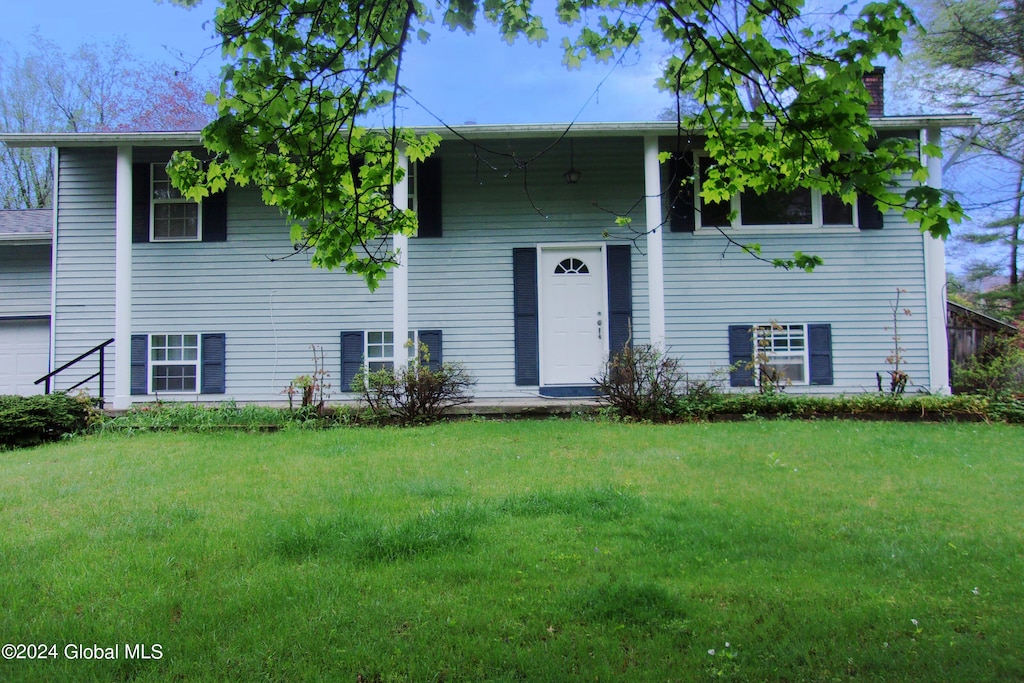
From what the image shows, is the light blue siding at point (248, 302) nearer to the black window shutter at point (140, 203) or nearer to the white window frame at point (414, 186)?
the black window shutter at point (140, 203)

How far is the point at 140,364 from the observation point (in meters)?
9.85

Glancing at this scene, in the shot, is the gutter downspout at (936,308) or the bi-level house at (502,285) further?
the bi-level house at (502,285)

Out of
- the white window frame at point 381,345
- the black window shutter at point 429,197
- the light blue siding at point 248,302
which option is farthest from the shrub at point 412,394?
the black window shutter at point 429,197

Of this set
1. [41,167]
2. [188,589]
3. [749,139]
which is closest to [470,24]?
[749,139]

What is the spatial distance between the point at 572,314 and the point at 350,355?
137 inches

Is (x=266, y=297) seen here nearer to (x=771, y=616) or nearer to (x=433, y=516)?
(x=433, y=516)

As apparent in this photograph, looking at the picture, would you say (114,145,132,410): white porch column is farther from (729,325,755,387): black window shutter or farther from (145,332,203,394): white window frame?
(729,325,755,387): black window shutter

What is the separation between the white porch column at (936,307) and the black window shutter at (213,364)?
1065cm

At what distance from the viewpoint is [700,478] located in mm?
5230

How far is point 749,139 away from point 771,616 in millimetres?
2458

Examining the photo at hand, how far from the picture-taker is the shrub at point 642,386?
8.13m

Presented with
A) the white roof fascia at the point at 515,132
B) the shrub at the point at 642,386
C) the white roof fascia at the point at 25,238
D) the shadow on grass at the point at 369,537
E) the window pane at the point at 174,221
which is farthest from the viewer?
the white roof fascia at the point at 25,238

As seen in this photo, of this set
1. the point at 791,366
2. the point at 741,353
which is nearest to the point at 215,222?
the point at 741,353

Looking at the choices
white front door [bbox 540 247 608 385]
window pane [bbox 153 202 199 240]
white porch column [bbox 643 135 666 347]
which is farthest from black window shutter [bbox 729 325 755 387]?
window pane [bbox 153 202 199 240]
